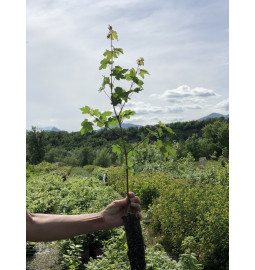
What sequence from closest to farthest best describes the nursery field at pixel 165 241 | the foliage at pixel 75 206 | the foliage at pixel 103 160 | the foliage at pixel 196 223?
the nursery field at pixel 165 241 < the foliage at pixel 196 223 < the foliage at pixel 75 206 < the foliage at pixel 103 160

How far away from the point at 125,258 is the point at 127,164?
184 cm

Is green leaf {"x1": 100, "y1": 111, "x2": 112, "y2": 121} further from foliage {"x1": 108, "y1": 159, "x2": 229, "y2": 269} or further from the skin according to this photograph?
foliage {"x1": 108, "y1": 159, "x2": 229, "y2": 269}

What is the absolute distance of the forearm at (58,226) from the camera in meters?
1.49

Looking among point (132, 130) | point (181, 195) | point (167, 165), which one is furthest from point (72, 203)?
point (132, 130)

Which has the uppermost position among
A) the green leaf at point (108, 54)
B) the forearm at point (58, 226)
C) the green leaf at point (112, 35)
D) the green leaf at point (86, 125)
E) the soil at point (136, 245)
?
the green leaf at point (112, 35)

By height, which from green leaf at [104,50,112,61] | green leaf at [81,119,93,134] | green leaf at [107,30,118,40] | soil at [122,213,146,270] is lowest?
soil at [122,213,146,270]

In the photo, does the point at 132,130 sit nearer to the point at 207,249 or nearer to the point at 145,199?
the point at 145,199

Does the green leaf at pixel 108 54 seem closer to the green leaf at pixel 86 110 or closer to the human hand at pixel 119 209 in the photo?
the green leaf at pixel 86 110

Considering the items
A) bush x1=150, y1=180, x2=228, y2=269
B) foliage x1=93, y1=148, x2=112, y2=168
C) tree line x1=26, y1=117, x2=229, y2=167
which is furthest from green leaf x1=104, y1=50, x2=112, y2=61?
foliage x1=93, y1=148, x2=112, y2=168

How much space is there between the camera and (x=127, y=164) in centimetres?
183

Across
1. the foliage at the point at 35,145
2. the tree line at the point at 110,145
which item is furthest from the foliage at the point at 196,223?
the foliage at the point at 35,145

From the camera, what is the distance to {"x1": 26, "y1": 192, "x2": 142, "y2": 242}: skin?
149 cm
